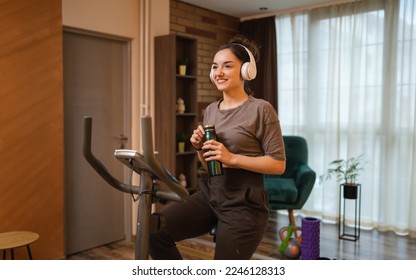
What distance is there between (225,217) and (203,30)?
330 centimetres

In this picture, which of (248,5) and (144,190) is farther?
(248,5)

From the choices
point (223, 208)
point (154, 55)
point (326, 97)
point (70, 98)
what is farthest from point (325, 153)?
point (223, 208)

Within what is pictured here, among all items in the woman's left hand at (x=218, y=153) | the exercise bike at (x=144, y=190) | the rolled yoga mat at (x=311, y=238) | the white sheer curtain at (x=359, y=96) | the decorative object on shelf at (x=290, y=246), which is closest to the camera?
the exercise bike at (x=144, y=190)

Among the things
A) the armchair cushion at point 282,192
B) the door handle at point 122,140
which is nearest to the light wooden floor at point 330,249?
the armchair cushion at point 282,192

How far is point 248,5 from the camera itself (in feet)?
14.5

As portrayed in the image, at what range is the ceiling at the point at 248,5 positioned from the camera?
4266mm

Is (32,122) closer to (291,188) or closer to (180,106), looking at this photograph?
(180,106)

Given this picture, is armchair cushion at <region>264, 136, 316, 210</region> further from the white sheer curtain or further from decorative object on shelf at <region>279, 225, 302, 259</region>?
the white sheer curtain

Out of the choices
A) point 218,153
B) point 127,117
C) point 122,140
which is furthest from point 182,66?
point 218,153

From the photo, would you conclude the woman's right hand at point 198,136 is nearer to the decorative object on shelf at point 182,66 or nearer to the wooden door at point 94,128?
the wooden door at point 94,128
